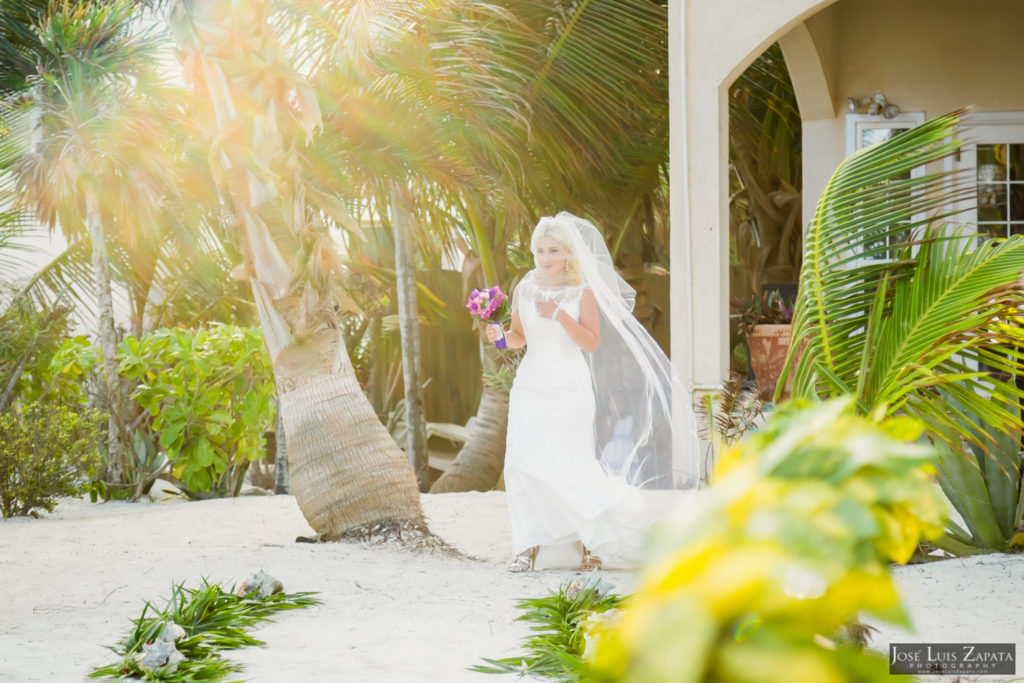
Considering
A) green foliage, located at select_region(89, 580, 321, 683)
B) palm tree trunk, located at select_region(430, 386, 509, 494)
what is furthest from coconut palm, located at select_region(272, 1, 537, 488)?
green foliage, located at select_region(89, 580, 321, 683)

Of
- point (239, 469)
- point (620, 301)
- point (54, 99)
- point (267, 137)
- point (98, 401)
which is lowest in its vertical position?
point (239, 469)

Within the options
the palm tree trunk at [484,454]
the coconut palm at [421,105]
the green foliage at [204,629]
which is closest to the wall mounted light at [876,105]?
the coconut palm at [421,105]

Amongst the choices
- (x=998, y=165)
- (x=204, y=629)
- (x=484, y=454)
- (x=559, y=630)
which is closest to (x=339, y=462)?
(x=204, y=629)

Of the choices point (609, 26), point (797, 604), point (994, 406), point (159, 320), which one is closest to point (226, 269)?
point (159, 320)

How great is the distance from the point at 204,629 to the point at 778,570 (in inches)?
172

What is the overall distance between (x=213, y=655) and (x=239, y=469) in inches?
245

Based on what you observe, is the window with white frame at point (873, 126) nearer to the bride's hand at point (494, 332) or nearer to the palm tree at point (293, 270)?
the bride's hand at point (494, 332)

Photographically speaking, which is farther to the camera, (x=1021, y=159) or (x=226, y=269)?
(x=226, y=269)

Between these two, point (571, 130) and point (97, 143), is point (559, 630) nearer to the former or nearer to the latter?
point (571, 130)

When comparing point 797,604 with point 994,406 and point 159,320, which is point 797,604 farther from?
point 159,320

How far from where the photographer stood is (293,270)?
6.75 m

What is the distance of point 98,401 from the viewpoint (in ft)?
30.6

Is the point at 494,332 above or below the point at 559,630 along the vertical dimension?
above

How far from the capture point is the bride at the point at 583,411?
242 inches
